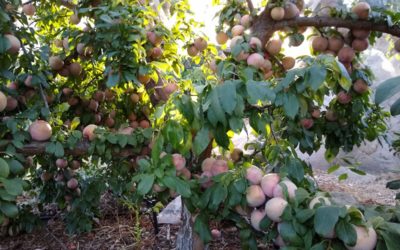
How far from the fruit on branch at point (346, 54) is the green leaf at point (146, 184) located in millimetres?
1256

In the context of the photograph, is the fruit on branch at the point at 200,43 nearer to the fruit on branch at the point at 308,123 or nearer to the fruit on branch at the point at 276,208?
the fruit on branch at the point at 308,123

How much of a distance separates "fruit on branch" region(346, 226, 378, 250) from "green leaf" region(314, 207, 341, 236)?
0.24 feet

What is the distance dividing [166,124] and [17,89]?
3.66 ft

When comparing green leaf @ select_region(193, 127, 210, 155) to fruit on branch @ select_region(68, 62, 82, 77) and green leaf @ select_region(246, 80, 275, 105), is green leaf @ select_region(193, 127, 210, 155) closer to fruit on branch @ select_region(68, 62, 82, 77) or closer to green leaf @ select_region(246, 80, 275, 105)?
green leaf @ select_region(246, 80, 275, 105)

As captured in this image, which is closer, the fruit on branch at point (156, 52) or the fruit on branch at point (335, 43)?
the fruit on branch at point (156, 52)

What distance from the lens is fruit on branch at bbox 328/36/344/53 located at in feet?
6.61

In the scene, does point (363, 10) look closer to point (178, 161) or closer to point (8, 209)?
point (178, 161)

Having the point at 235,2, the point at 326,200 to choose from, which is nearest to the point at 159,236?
the point at 235,2

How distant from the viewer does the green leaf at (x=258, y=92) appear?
1077 mm

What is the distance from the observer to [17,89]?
6.38 ft

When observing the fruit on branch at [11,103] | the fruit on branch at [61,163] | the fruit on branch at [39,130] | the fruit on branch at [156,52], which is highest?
the fruit on branch at [156,52]

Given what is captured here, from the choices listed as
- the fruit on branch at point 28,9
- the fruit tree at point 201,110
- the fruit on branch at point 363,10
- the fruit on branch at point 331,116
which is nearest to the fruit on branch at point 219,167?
the fruit tree at point 201,110

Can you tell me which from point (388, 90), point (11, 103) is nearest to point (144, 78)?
point (11, 103)

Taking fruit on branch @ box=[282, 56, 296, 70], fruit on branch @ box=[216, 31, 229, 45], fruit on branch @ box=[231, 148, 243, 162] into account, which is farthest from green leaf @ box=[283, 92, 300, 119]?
fruit on branch @ box=[216, 31, 229, 45]
